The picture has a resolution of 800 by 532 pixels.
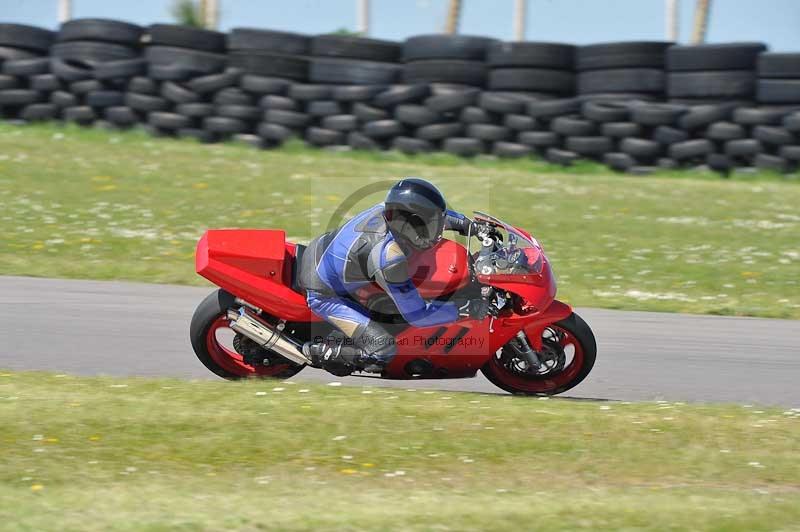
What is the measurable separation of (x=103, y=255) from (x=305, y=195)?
3289 millimetres

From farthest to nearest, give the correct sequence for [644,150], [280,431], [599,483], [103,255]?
[644,150] < [103,255] < [280,431] < [599,483]

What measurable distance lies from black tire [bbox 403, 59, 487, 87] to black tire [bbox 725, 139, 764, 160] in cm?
337

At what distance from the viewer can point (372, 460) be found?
5.23 metres

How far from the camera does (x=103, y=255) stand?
10.7 m

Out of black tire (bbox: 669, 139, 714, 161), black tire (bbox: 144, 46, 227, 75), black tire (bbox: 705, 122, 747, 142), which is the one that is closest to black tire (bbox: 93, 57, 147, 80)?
black tire (bbox: 144, 46, 227, 75)

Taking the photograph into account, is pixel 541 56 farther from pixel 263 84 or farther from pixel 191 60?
pixel 191 60

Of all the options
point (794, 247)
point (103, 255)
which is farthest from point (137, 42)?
point (794, 247)

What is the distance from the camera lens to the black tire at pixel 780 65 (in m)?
14.2

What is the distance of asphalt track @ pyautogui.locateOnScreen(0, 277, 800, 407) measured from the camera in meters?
7.15

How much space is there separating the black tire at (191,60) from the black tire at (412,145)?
8.44ft

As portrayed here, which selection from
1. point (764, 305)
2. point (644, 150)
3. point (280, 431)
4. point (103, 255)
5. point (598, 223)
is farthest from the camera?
point (644, 150)

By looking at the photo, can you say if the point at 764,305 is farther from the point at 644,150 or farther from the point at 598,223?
the point at 644,150

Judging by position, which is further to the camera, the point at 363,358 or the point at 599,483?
the point at 363,358

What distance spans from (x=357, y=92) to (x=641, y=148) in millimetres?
3876
